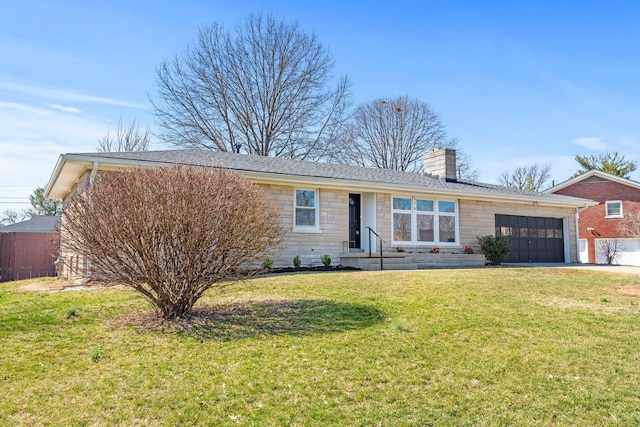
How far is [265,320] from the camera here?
5.93 m

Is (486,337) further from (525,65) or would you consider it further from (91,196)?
(525,65)

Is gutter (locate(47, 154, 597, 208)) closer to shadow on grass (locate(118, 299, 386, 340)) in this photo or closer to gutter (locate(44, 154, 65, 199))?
gutter (locate(44, 154, 65, 199))

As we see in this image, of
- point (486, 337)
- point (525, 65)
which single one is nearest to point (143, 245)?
point (486, 337)

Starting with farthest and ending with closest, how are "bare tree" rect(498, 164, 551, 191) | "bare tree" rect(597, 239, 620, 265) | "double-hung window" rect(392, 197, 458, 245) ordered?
"bare tree" rect(498, 164, 551, 191) < "bare tree" rect(597, 239, 620, 265) < "double-hung window" rect(392, 197, 458, 245)

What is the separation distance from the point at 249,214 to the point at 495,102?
480 inches

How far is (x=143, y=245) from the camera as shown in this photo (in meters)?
5.46

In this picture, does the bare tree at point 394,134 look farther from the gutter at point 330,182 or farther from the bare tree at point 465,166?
the gutter at point 330,182

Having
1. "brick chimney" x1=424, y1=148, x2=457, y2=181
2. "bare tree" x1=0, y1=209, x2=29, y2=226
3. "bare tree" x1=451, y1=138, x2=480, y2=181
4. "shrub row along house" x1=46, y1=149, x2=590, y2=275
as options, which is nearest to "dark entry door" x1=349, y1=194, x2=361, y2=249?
"shrub row along house" x1=46, y1=149, x2=590, y2=275

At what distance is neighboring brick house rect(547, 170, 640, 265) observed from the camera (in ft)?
80.9

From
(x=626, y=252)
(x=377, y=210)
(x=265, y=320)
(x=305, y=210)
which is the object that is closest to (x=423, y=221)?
(x=377, y=210)

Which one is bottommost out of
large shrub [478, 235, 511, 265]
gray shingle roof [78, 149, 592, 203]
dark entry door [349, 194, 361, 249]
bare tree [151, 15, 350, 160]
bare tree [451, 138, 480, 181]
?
large shrub [478, 235, 511, 265]

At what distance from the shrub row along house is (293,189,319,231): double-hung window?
0.10 ft

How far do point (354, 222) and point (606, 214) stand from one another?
19906mm

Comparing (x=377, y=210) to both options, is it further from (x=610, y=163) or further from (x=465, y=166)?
(x=610, y=163)
